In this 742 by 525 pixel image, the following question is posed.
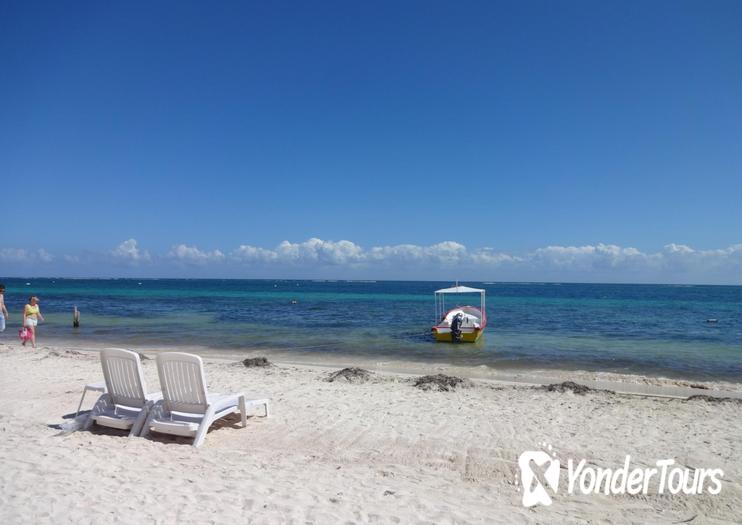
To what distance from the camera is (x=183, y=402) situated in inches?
247

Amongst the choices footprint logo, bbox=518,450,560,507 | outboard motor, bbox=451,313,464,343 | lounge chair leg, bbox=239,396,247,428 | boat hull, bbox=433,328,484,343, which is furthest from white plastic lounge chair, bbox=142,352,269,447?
boat hull, bbox=433,328,484,343

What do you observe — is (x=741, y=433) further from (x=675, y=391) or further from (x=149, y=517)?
(x=149, y=517)

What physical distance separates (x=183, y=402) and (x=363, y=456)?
238 cm

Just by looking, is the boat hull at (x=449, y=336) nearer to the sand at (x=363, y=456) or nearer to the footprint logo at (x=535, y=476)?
the sand at (x=363, y=456)

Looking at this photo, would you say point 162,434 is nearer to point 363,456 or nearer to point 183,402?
point 183,402

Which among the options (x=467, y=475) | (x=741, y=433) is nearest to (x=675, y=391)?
(x=741, y=433)

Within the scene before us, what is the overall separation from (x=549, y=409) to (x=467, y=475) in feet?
11.6

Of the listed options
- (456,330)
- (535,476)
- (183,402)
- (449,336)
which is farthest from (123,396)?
(449,336)

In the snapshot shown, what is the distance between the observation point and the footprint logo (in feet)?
15.2

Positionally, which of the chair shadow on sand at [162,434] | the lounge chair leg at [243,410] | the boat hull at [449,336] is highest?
the lounge chair leg at [243,410]

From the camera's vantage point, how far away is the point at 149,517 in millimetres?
3865

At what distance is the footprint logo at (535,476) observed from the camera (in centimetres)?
464

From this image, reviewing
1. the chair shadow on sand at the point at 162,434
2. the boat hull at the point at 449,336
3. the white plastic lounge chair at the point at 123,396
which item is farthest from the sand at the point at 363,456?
the boat hull at the point at 449,336

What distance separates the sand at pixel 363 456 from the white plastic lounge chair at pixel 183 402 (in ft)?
0.77
